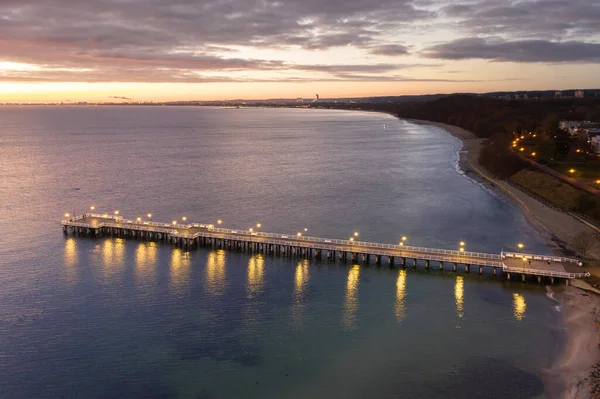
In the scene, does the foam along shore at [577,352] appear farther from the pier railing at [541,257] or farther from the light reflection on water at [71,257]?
the light reflection on water at [71,257]

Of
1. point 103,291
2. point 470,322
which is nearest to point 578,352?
point 470,322

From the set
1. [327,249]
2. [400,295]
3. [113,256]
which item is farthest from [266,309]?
[113,256]

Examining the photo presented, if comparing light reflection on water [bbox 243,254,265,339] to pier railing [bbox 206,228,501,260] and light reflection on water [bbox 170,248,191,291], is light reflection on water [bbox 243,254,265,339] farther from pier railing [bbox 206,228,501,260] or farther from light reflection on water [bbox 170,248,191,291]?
light reflection on water [bbox 170,248,191,291]

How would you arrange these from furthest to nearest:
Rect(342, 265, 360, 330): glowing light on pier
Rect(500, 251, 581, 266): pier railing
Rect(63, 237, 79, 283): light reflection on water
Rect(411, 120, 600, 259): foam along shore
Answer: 1. Rect(411, 120, 600, 259): foam along shore
2. Rect(63, 237, 79, 283): light reflection on water
3. Rect(500, 251, 581, 266): pier railing
4. Rect(342, 265, 360, 330): glowing light on pier

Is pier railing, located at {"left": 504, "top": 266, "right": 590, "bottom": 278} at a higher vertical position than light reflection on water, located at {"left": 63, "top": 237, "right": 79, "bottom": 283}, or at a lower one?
higher

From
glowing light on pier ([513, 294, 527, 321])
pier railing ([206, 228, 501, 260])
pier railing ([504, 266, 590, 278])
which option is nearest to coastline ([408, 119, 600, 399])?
pier railing ([504, 266, 590, 278])

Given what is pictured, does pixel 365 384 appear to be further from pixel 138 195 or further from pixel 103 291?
pixel 138 195
